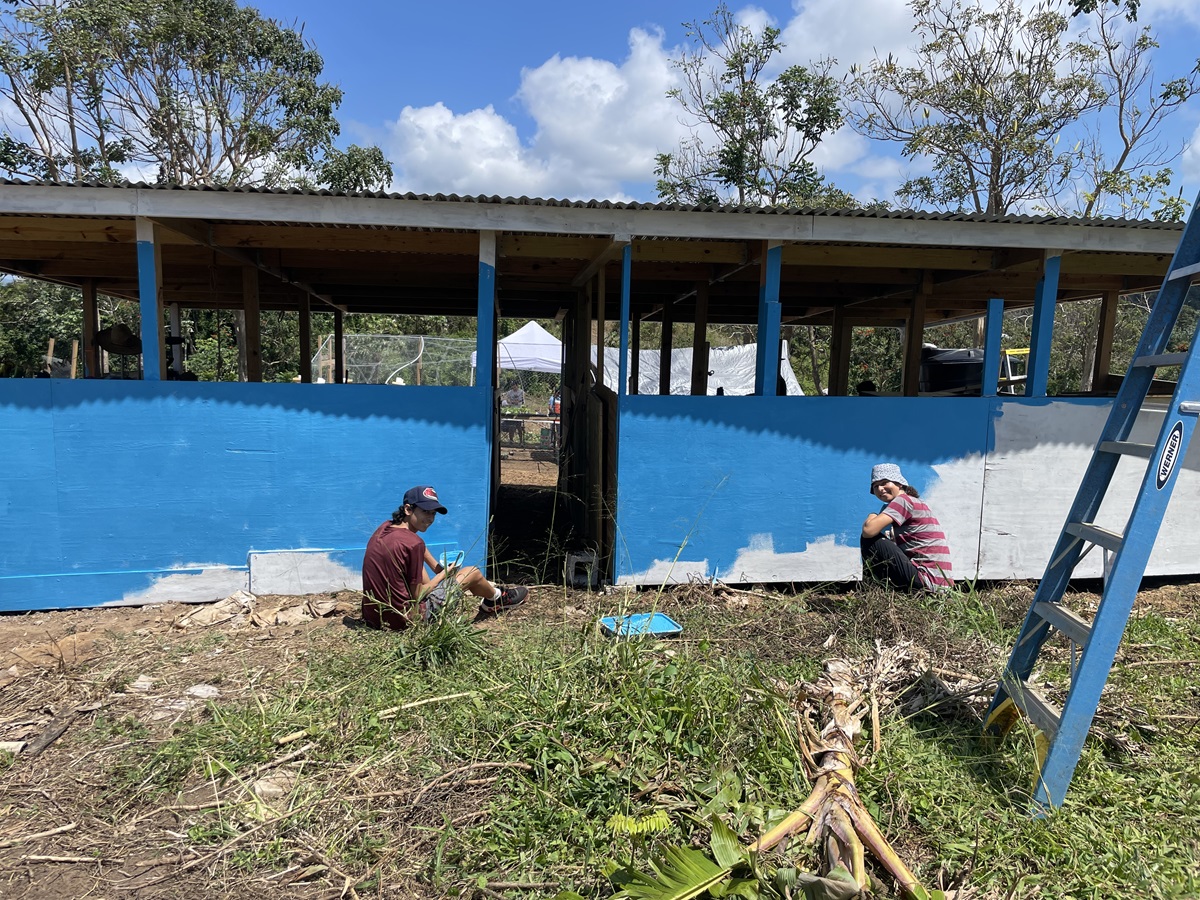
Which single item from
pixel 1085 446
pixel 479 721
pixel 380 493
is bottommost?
pixel 479 721

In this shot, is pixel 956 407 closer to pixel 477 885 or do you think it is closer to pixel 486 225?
pixel 486 225

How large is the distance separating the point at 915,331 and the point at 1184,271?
570 centimetres

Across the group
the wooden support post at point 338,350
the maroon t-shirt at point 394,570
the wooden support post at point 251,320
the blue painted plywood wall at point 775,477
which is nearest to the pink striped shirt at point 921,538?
the blue painted plywood wall at point 775,477

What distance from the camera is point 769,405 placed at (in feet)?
22.2

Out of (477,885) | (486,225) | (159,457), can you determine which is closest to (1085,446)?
(486,225)

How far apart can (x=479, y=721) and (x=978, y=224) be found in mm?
5779

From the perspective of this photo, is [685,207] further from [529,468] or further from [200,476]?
[529,468]

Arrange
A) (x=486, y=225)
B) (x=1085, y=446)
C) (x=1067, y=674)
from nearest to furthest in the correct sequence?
(x=1067, y=674) → (x=486, y=225) → (x=1085, y=446)

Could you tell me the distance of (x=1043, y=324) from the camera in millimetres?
6961

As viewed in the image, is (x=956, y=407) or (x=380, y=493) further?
(x=956, y=407)

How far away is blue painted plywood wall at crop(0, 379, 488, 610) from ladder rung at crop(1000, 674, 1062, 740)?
4.28 meters

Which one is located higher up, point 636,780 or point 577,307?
point 577,307

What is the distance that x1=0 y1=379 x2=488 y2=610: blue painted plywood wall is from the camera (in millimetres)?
6211

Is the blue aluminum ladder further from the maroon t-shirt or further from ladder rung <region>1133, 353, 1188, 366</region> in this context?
the maroon t-shirt
